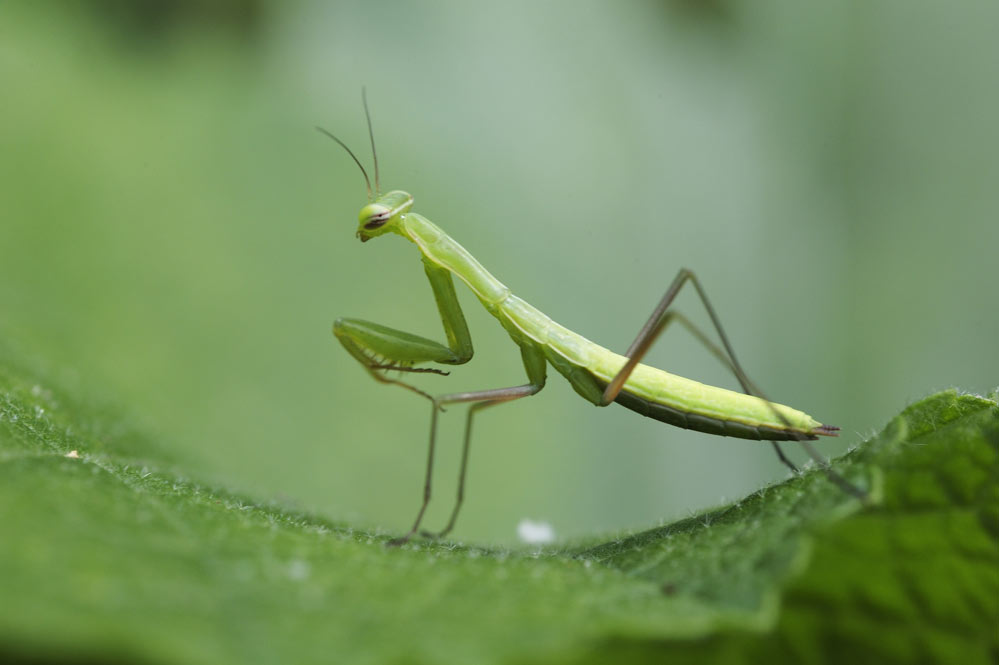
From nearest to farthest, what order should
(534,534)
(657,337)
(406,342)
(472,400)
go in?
(657,337)
(472,400)
(406,342)
(534,534)

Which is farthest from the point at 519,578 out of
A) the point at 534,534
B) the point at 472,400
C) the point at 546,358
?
the point at 534,534

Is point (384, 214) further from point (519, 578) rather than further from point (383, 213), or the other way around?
point (519, 578)

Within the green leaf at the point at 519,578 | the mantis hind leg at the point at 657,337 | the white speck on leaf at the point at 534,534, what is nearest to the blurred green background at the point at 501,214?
the white speck on leaf at the point at 534,534

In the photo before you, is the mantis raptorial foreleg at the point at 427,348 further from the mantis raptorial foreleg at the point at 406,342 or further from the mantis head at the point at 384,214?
the mantis head at the point at 384,214

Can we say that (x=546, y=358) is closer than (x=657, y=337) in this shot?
No

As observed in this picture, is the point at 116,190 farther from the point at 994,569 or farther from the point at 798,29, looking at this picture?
the point at 798,29

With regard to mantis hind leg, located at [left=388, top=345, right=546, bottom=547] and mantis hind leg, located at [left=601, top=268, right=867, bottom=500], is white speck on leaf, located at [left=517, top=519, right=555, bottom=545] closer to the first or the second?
mantis hind leg, located at [left=388, top=345, right=546, bottom=547]

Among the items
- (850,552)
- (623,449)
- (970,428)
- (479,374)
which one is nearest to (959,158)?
(623,449)
